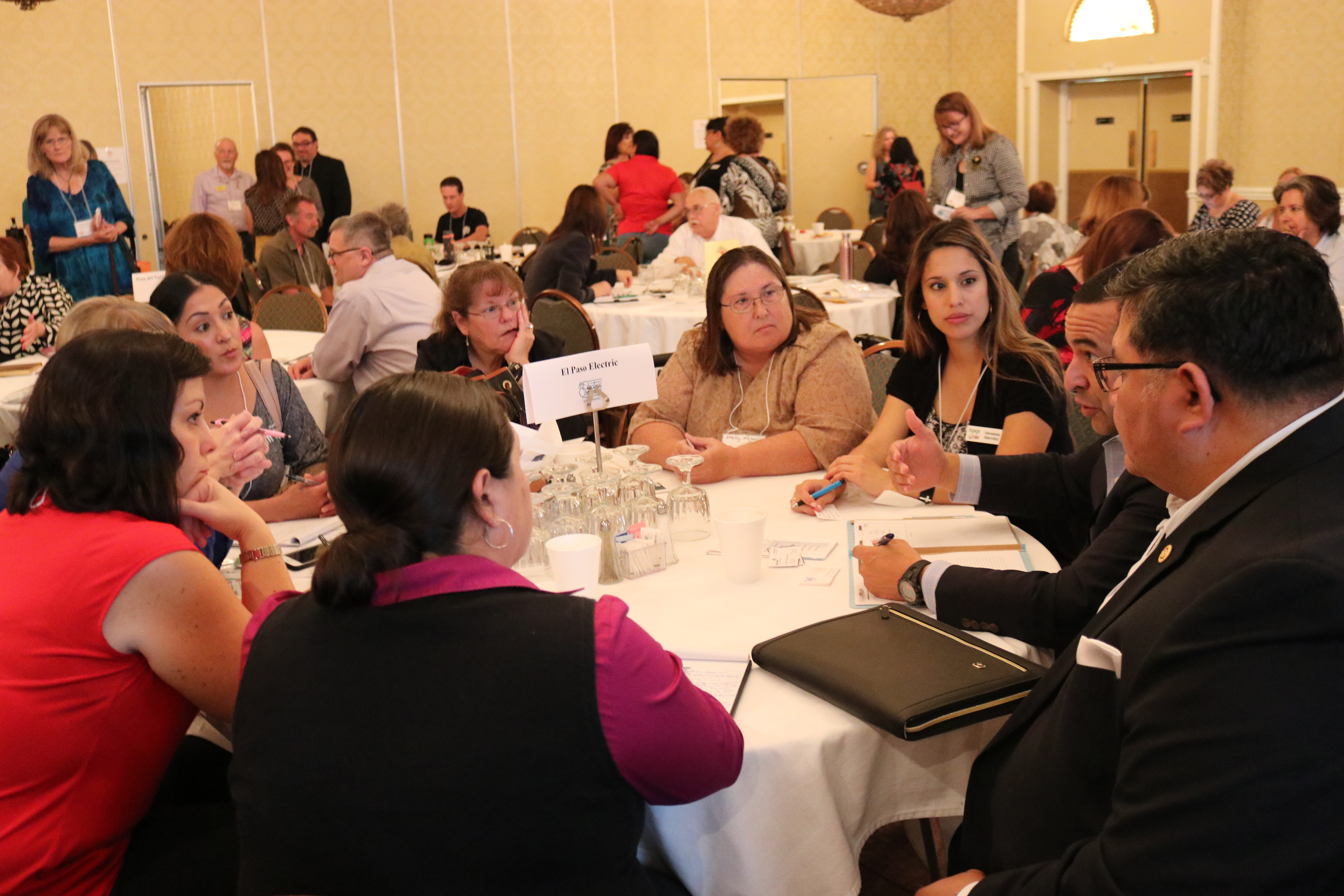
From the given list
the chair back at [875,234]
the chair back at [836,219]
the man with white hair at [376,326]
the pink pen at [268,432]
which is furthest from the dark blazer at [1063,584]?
the chair back at [836,219]

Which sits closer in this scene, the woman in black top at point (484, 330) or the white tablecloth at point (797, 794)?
the white tablecloth at point (797, 794)

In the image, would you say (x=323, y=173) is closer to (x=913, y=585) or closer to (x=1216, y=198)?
(x=1216, y=198)

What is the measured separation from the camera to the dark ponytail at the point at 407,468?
1313mm

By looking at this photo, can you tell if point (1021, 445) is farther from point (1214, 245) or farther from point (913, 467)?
point (1214, 245)

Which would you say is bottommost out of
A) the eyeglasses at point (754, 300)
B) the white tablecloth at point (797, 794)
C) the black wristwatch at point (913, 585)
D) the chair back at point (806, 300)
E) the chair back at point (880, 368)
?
the white tablecloth at point (797, 794)

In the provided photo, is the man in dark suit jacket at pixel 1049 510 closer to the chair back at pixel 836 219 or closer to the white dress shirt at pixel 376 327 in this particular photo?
the white dress shirt at pixel 376 327

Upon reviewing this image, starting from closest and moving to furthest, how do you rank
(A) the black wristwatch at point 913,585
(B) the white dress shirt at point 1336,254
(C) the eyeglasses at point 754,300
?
(A) the black wristwatch at point 913,585 < (C) the eyeglasses at point 754,300 < (B) the white dress shirt at point 1336,254

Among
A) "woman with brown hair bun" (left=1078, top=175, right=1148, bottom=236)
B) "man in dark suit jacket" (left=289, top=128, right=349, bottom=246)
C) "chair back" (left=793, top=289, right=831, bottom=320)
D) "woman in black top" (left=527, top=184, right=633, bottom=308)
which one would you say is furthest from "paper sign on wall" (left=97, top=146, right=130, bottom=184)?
"woman with brown hair bun" (left=1078, top=175, right=1148, bottom=236)

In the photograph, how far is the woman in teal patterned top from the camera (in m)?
7.62

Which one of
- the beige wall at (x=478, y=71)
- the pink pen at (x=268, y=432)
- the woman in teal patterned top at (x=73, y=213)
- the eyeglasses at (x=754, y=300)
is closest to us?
the pink pen at (x=268, y=432)

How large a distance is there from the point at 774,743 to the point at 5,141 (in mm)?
9928

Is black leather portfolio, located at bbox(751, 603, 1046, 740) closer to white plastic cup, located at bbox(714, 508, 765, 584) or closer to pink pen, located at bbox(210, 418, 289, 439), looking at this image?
white plastic cup, located at bbox(714, 508, 765, 584)

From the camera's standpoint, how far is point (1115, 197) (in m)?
5.64

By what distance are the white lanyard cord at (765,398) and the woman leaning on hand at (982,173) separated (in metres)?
4.43
